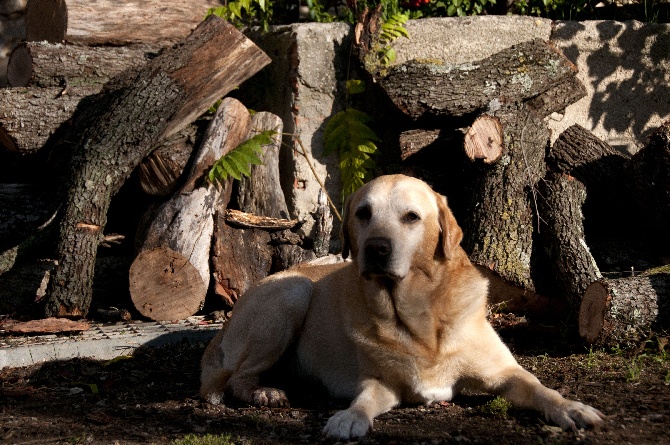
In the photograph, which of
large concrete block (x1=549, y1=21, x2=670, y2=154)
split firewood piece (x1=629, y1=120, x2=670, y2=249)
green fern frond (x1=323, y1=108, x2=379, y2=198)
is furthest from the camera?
large concrete block (x1=549, y1=21, x2=670, y2=154)

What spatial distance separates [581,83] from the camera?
302 inches

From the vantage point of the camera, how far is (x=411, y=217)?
4.07 m

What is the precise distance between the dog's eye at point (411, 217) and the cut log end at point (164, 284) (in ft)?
10.5

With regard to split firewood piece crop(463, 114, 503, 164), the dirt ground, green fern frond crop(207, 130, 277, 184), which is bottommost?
the dirt ground

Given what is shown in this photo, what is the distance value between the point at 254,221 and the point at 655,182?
352 centimetres

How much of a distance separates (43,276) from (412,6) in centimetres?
471

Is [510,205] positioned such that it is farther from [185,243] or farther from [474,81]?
[185,243]

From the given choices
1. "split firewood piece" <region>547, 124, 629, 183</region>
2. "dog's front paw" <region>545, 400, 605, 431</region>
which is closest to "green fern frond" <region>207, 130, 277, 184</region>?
"split firewood piece" <region>547, 124, 629, 183</region>

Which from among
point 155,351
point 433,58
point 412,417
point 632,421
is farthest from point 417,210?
point 433,58

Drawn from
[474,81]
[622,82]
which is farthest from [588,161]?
[622,82]

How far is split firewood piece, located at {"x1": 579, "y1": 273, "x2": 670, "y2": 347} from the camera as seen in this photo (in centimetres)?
528

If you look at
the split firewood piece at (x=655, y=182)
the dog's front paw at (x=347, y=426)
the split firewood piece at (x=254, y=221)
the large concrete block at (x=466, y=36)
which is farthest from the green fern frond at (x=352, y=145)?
the dog's front paw at (x=347, y=426)

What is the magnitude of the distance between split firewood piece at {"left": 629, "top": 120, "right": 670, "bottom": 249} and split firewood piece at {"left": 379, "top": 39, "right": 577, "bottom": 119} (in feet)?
3.93

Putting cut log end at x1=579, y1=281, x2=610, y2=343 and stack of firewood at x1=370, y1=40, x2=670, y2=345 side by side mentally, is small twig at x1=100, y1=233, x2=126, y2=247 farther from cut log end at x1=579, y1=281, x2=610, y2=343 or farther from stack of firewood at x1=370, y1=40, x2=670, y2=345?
cut log end at x1=579, y1=281, x2=610, y2=343
